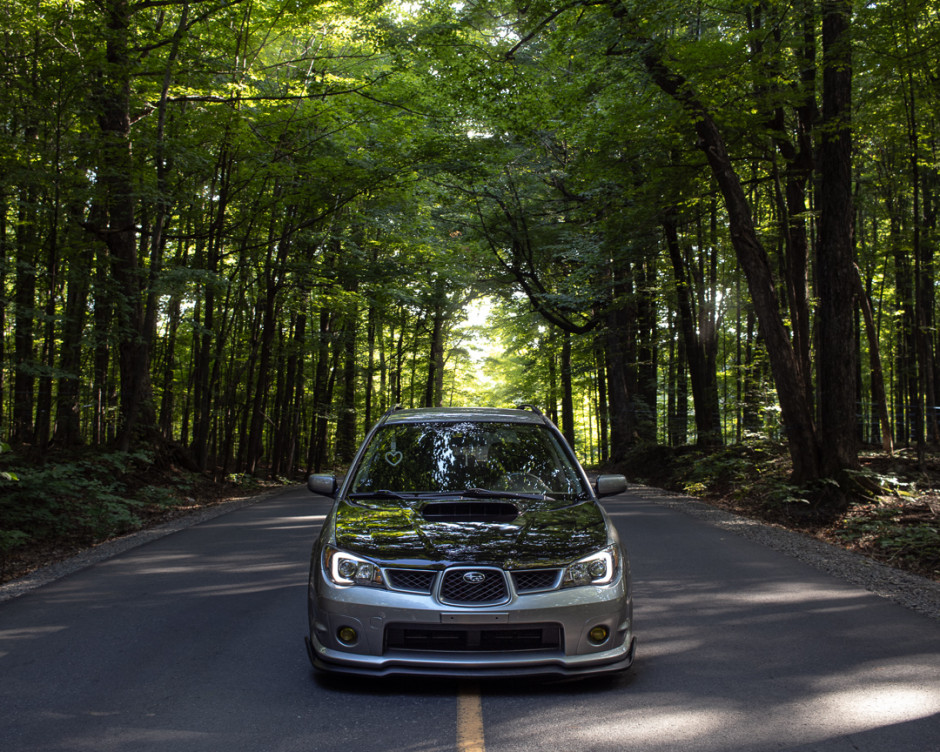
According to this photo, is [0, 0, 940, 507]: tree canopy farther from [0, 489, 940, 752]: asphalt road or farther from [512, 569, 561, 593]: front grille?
[512, 569, 561, 593]: front grille

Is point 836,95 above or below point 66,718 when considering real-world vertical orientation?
above

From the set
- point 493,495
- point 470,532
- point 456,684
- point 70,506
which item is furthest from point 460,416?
point 70,506

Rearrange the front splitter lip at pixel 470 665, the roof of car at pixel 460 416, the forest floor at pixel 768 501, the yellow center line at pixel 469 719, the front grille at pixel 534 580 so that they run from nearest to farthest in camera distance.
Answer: the yellow center line at pixel 469 719
the front splitter lip at pixel 470 665
the front grille at pixel 534 580
the roof of car at pixel 460 416
the forest floor at pixel 768 501

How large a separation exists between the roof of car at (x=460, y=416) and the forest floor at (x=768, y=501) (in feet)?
16.2

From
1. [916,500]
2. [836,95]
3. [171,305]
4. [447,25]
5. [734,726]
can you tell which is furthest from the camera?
[171,305]

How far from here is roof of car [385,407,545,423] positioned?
5742 mm

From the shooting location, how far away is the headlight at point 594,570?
4078mm

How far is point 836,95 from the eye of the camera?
40.8ft

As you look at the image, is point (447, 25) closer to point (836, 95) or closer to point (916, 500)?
point (836, 95)

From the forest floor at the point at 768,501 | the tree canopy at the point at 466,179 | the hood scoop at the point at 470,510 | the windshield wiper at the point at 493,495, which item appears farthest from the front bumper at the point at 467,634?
the tree canopy at the point at 466,179

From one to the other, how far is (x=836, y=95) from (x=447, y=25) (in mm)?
7385

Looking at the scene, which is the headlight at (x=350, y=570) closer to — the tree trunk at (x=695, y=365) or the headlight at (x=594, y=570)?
the headlight at (x=594, y=570)

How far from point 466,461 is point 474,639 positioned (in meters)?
1.66

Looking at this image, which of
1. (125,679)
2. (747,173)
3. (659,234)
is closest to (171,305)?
(659,234)
